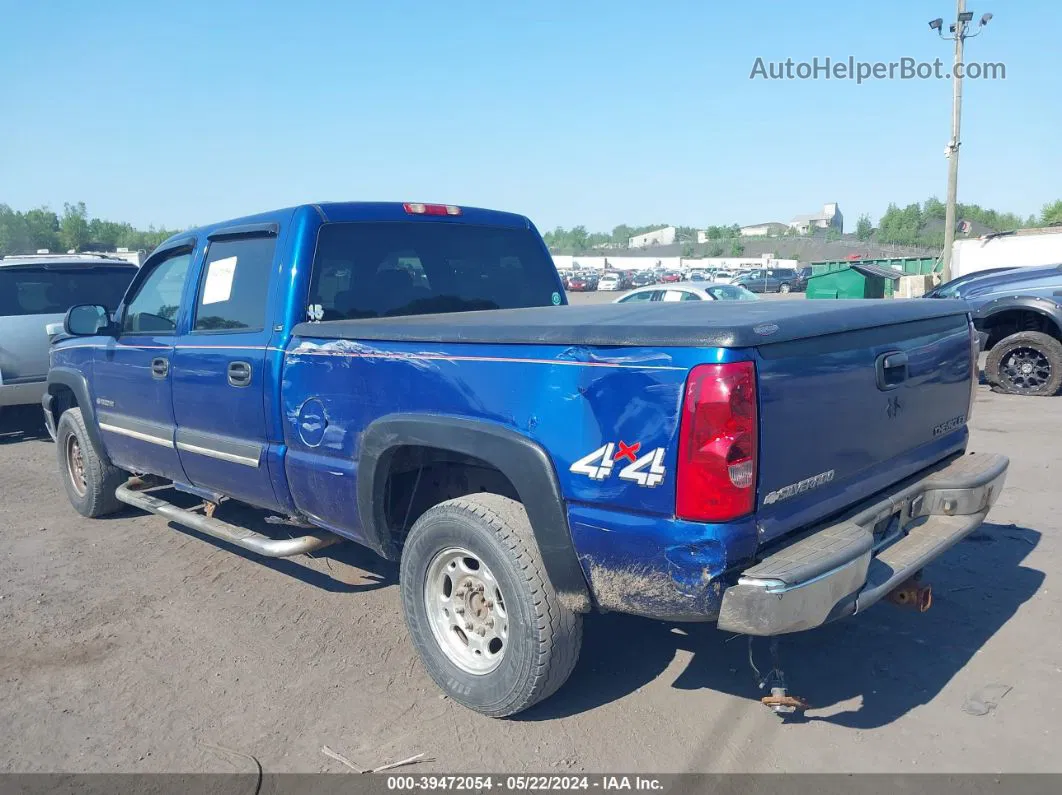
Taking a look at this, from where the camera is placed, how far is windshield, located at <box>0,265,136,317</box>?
851 centimetres

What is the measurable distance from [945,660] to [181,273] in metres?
4.57

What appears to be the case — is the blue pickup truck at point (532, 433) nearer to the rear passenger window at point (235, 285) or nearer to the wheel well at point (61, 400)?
the rear passenger window at point (235, 285)

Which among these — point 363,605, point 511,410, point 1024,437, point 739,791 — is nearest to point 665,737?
point 739,791

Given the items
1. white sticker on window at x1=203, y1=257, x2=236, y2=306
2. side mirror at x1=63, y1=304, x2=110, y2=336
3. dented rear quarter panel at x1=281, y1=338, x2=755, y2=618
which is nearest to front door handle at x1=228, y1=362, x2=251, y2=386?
white sticker on window at x1=203, y1=257, x2=236, y2=306

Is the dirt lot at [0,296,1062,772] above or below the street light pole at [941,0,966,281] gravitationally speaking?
below

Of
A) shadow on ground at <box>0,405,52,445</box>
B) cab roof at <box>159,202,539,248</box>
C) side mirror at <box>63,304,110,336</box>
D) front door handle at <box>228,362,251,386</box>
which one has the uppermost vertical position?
cab roof at <box>159,202,539,248</box>

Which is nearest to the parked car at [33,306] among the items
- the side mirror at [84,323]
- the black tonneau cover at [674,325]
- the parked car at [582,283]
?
the side mirror at [84,323]

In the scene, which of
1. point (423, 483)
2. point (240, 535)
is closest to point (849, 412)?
point (423, 483)

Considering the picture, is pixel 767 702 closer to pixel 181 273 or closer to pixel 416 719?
pixel 416 719

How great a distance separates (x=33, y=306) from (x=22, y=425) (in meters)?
2.34

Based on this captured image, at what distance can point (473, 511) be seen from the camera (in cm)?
317

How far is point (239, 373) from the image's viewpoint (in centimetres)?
408

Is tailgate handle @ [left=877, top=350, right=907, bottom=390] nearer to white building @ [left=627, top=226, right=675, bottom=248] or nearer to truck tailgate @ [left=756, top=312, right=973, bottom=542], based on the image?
truck tailgate @ [left=756, top=312, right=973, bottom=542]

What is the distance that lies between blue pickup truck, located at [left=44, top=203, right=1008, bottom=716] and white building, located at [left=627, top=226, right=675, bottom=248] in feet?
404
